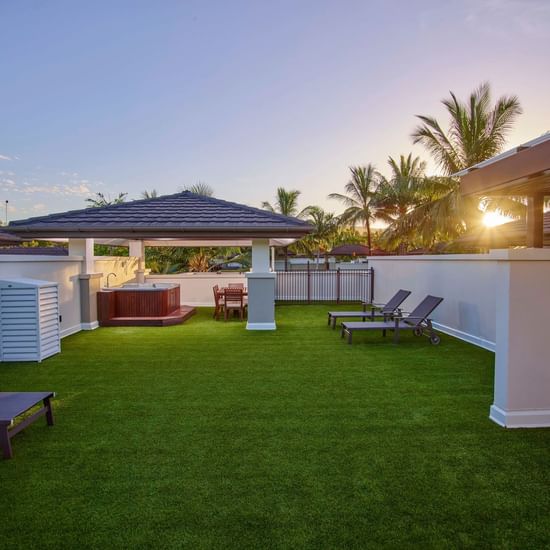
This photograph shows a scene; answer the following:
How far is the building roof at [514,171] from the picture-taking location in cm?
399

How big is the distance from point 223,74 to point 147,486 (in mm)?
13451

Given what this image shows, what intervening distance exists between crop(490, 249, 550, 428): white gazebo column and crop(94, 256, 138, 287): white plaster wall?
10558 mm

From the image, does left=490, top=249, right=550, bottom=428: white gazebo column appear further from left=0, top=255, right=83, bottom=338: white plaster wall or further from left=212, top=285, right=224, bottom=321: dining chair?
left=212, top=285, right=224, bottom=321: dining chair

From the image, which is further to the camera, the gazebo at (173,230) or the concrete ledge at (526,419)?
the gazebo at (173,230)

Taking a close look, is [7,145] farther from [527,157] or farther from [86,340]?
[527,157]

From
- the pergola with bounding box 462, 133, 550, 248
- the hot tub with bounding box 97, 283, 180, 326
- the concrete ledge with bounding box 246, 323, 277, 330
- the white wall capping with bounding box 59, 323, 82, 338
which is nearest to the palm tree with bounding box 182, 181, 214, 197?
the hot tub with bounding box 97, 283, 180, 326

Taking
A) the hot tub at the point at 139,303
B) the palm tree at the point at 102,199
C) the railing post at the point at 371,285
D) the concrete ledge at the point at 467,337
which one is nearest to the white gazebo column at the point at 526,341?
the concrete ledge at the point at 467,337

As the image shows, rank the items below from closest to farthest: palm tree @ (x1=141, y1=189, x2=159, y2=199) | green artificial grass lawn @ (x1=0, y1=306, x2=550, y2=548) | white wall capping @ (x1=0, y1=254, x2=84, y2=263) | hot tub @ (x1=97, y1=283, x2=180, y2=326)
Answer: green artificial grass lawn @ (x1=0, y1=306, x2=550, y2=548) → white wall capping @ (x1=0, y1=254, x2=84, y2=263) → hot tub @ (x1=97, y1=283, x2=180, y2=326) → palm tree @ (x1=141, y1=189, x2=159, y2=199)

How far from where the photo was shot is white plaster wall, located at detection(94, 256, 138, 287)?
1183cm

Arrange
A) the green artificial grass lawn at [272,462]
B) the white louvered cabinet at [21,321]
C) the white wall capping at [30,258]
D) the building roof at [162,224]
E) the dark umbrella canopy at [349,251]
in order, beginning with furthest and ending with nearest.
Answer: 1. the dark umbrella canopy at [349,251]
2. the building roof at [162,224]
3. the white wall capping at [30,258]
4. the white louvered cabinet at [21,321]
5. the green artificial grass lawn at [272,462]

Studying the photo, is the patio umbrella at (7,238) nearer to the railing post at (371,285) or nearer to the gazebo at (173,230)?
the gazebo at (173,230)

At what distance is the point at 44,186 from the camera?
21.0 meters

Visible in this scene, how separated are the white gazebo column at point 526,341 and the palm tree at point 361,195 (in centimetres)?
2442

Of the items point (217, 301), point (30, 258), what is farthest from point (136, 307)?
point (30, 258)
